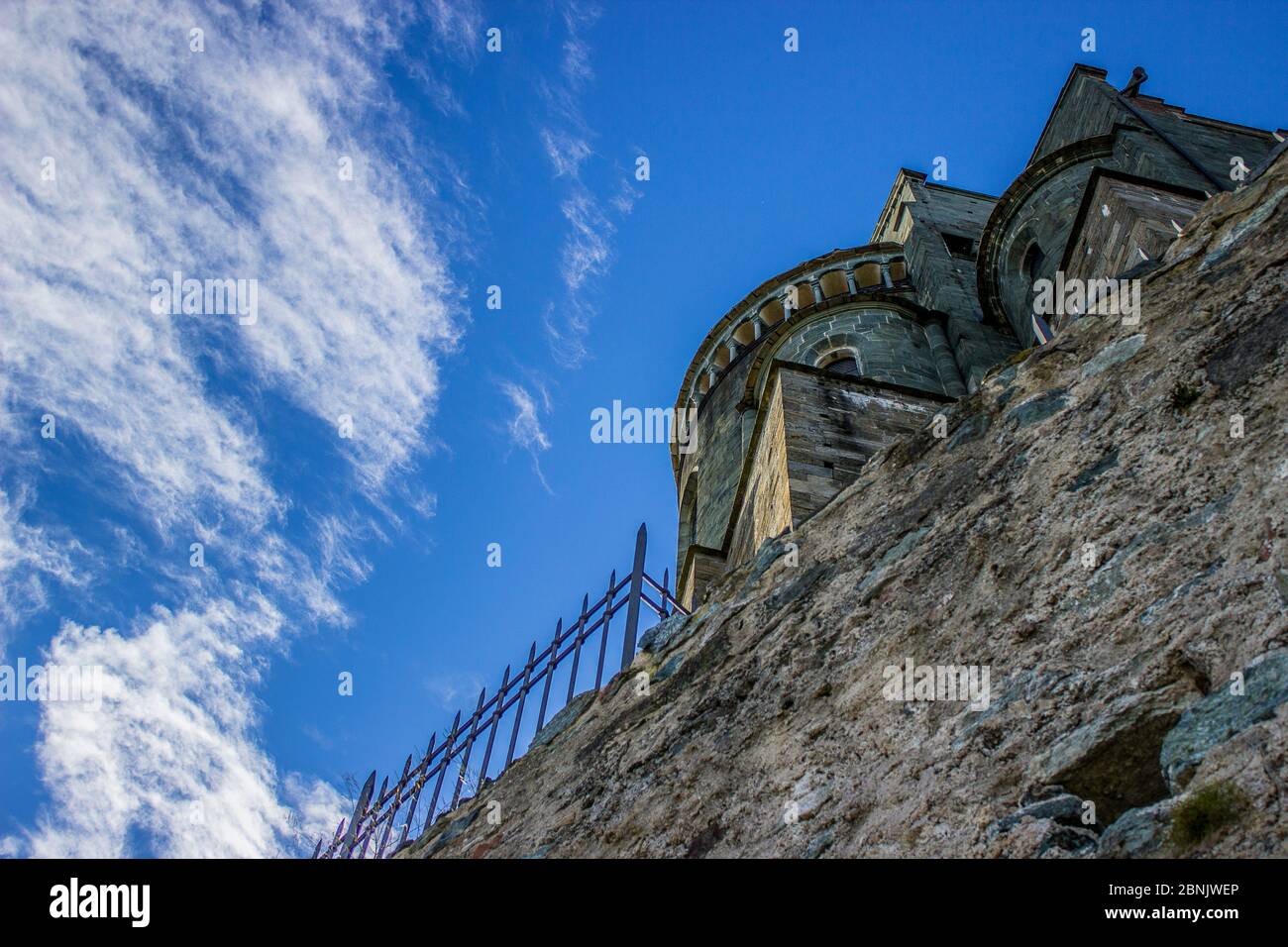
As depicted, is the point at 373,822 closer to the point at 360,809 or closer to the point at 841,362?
the point at 360,809

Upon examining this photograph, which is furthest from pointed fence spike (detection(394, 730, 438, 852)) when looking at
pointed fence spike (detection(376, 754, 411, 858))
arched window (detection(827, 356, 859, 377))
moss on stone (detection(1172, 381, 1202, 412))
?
arched window (detection(827, 356, 859, 377))

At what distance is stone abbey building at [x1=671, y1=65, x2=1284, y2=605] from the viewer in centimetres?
1182

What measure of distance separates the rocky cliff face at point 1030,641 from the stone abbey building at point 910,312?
19.4ft

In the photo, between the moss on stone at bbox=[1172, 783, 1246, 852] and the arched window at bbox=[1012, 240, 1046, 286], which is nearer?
the moss on stone at bbox=[1172, 783, 1246, 852]

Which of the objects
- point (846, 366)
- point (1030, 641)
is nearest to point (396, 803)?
point (1030, 641)

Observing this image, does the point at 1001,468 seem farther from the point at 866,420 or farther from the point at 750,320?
the point at 750,320

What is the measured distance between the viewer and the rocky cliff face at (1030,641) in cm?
216

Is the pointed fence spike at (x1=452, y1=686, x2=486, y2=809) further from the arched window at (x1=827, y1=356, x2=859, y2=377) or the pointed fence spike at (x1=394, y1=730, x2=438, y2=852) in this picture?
the arched window at (x1=827, y1=356, x2=859, y2=377)

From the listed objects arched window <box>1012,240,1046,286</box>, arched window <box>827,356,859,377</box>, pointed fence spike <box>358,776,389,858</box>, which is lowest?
pointed fence spike <box>358,776,389,858</box>

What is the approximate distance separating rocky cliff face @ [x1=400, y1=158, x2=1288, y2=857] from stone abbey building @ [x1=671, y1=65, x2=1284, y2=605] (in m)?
5.93
